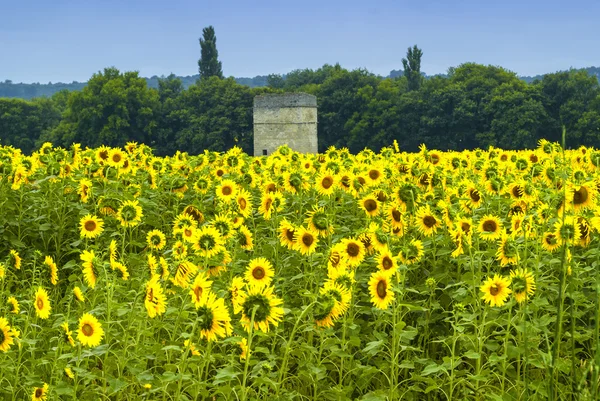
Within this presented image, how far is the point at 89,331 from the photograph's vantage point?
337 cm

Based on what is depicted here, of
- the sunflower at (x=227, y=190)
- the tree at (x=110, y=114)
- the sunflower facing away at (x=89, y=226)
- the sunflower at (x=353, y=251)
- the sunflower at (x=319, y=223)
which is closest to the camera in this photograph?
the sunflower at (x=353, y=251)

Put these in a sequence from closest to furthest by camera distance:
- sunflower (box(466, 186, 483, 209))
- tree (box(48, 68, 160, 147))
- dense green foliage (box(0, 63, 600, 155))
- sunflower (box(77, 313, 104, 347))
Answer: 1. sunflower (box(77, 313, 104, 347))
2. sunflower (box(466, 186, 483, 209))
3. dense green foliage (box(0, 63, 600, 155))
4. tree (box(48, 68, 160, 147))

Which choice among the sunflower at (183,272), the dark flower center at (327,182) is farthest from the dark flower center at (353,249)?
the dark flower center at (327,182)

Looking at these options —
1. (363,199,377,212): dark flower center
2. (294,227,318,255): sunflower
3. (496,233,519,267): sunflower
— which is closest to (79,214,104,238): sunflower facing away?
(294,227,318,255): sunflower

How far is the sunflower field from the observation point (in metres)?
3.46

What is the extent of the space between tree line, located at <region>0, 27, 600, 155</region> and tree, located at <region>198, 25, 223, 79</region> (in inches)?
315

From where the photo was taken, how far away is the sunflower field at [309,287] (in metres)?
3.46

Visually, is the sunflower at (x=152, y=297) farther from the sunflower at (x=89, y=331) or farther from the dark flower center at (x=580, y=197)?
the dark flower center at (x=580, y=197)

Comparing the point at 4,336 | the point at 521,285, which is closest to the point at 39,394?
the point at 4,336

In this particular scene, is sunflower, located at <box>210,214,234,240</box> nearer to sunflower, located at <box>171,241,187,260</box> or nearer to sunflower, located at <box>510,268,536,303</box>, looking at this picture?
sunflower, located at <box>171,241,187,260</box>

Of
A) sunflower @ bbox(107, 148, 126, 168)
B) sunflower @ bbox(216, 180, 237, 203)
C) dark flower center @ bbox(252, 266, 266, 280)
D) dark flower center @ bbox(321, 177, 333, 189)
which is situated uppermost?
sunflower @ bbox(107, 148, 126, 168)

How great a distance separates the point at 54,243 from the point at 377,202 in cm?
357

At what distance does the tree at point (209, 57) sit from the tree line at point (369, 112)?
8.00 metres

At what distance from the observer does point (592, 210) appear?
487cm
